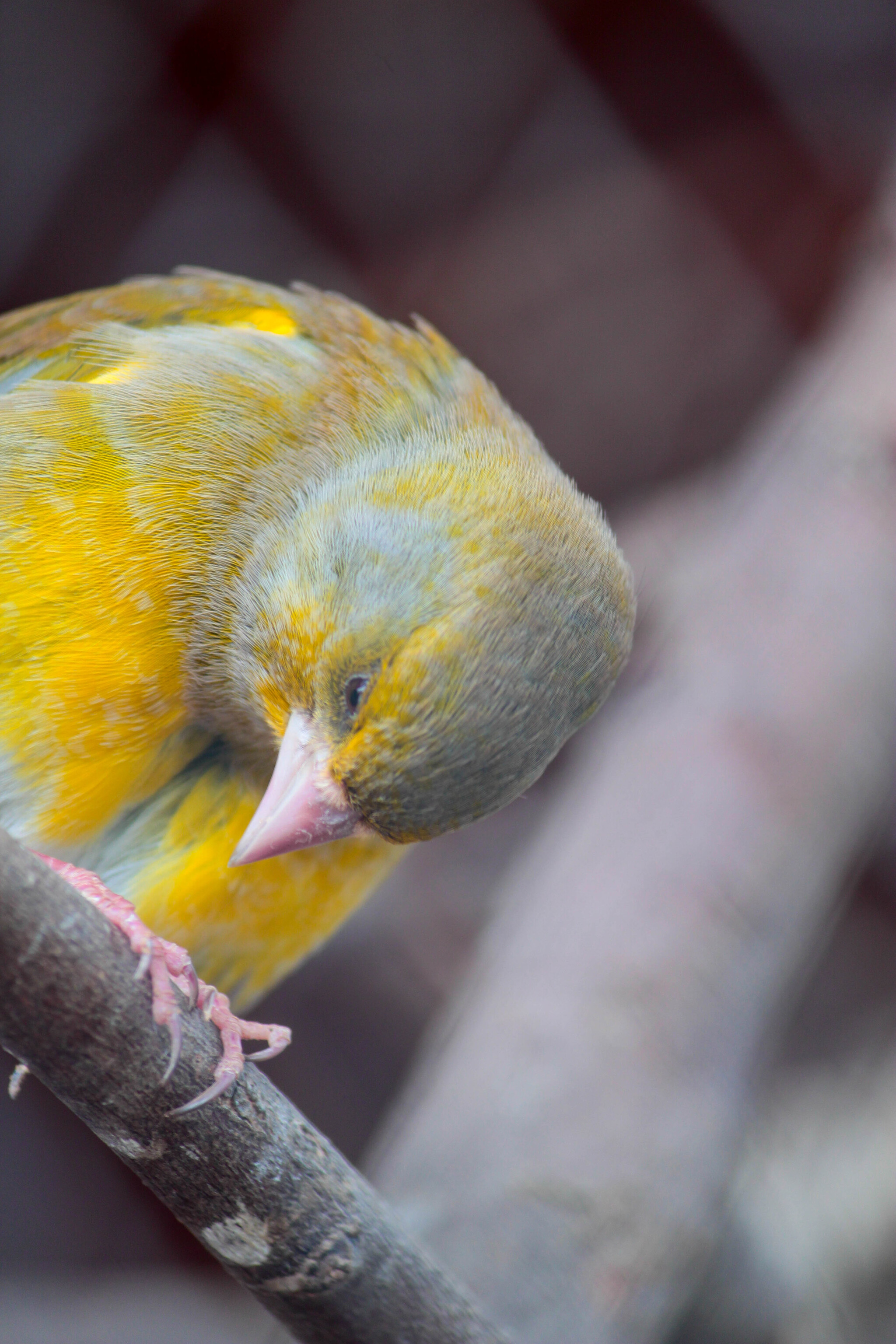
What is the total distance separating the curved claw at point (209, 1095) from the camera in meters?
0.89

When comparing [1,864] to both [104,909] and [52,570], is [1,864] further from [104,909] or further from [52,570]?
[52,570]

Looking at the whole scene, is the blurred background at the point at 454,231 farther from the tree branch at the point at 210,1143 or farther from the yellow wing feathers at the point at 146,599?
the tree branch at the point at 210,1143

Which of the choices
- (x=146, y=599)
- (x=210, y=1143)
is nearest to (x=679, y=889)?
(x=146, y=599)

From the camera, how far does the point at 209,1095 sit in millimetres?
902

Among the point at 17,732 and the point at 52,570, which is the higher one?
the point at 52,570

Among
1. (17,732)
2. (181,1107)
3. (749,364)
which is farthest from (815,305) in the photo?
(181,1107)

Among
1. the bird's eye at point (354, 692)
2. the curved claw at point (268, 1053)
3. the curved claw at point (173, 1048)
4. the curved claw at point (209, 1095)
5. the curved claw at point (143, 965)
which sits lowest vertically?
the curved claw at point (268, 1053)

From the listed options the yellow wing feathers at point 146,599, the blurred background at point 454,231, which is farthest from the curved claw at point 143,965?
the blurred background at point 454,231

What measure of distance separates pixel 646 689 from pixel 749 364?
3.20ft

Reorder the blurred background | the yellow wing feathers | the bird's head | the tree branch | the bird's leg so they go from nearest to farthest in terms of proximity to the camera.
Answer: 1. the tree branch
2. the bird's leg
3. the bird's head
4. the yellow wing feathers
5. the blurred background

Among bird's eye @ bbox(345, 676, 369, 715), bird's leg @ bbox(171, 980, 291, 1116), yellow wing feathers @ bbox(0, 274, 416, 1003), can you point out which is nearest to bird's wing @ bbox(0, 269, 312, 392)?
yellow wing feathers @ bbox(0, 274, 416, 1003)

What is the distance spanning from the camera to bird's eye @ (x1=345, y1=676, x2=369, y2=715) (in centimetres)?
127

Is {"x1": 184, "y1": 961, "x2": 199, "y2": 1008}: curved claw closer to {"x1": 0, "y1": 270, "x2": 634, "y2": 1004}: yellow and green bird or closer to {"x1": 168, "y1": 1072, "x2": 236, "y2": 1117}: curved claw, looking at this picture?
{"x1": 168, "y1": 1072, "x2": 236, "y2": 1117}: curved claw

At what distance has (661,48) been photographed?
2518 millimetres
